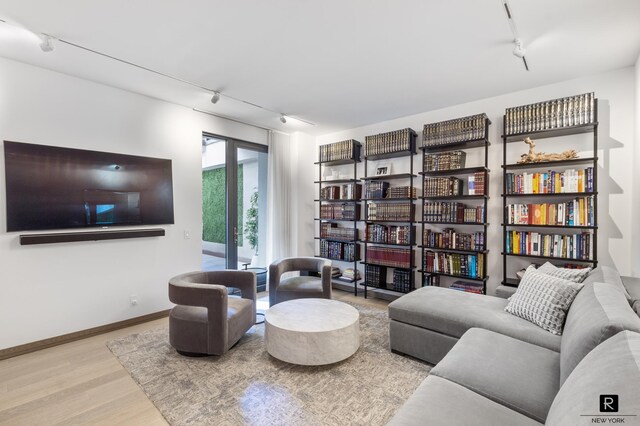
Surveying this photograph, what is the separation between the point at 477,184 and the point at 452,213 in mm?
470

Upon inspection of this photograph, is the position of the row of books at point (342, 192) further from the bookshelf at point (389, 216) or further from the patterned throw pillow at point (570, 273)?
the patterned throw pillow at point (570, 273)

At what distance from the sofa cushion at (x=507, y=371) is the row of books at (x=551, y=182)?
76.1 inches

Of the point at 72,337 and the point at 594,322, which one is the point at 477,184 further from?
the point at 72,337

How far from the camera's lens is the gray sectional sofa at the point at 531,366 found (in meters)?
1.01

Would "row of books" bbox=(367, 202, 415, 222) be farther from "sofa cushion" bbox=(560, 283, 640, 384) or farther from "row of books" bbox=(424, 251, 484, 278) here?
"sofa cushion" bbox=(560, 283, 640, 384)

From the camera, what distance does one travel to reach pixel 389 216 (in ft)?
14.8

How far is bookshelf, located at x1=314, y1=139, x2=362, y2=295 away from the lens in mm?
5004

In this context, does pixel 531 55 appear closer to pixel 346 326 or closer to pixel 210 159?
pixel 346 326

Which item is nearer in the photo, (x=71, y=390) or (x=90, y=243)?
(x=71, y=390)

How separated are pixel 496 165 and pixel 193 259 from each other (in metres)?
4.28

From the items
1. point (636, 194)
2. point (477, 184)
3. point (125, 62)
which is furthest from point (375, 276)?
point (125, 62)

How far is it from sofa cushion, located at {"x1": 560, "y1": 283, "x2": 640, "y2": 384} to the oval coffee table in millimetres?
1507

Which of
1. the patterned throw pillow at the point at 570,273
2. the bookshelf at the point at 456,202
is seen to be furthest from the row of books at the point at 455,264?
the patterned throw pillow at the point at 570,273

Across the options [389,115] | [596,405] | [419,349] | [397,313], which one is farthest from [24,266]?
[389,115]
